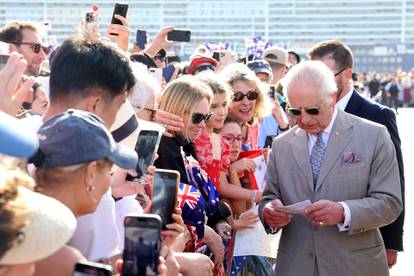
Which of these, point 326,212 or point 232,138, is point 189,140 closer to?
point 326,212

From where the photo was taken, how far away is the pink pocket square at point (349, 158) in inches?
181

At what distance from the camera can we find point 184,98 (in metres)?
5.04

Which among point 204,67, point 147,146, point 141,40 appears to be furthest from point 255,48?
point 147,146

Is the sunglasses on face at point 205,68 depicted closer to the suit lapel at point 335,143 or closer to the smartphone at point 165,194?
the suit lapel at point 335,143

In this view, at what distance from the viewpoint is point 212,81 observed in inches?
234

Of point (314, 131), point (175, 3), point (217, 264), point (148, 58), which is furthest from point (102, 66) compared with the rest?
point (175, 3)

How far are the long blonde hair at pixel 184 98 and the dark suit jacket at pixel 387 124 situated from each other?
100 centimetres

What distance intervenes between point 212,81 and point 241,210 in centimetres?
92

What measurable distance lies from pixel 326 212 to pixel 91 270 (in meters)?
2.10

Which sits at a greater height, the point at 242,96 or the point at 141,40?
the point at 141,40

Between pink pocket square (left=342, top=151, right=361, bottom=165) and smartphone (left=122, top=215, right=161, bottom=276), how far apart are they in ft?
6.87

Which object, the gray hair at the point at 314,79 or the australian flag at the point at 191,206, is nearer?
the australian flag at the point at 191,206

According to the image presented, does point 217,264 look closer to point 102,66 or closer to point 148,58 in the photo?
point 102,66

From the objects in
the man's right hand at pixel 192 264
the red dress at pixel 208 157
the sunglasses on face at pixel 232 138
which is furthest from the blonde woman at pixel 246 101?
the man's right hand at pixel 192 264
